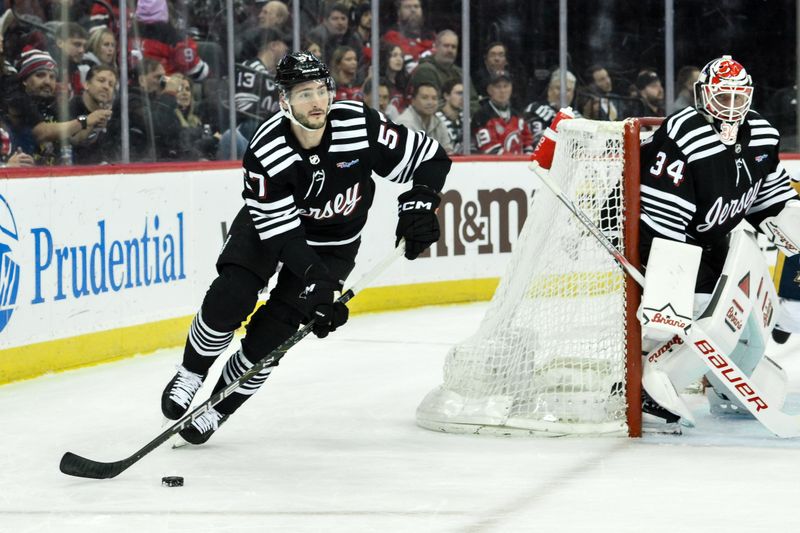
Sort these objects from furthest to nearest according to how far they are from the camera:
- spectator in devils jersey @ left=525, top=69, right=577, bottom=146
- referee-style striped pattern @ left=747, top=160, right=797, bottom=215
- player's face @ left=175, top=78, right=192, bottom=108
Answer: spectator in devils jersey @ left=525, top=69, right=577, bottom=146 → player's face @ left=175, top=78, right=192, bottom=108 → referee-style striped pattern @ left=747, top=160, right=797, bottom=215

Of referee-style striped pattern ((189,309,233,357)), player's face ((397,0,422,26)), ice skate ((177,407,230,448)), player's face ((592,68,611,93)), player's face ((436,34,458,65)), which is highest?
player's face ((397,0,422,26))

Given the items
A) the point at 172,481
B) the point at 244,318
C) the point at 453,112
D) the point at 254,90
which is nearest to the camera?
the point at 172,481

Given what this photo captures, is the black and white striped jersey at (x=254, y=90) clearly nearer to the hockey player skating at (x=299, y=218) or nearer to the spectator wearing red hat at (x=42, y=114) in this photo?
the spectator wearing red hat at (x=42, y=114)

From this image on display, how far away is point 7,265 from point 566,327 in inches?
76.9

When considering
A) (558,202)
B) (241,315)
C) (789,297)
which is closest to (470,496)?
(241,315)

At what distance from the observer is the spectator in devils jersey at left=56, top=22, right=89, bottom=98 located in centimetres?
553

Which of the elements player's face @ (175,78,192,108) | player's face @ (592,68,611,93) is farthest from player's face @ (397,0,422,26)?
player's face @ (175,78,192,108)

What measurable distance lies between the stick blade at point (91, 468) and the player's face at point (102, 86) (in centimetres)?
275

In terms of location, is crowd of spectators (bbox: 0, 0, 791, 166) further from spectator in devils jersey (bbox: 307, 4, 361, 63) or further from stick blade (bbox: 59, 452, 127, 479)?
stick blade (bbox: 59, 452, 127, 479)

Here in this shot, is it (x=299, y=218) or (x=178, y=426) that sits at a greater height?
(x=299, y=218)

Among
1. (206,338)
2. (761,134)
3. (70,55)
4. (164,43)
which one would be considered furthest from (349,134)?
(164,43)

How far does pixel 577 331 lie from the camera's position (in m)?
3.76

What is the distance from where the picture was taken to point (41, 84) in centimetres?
543

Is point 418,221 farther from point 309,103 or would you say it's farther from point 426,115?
point 426,115
